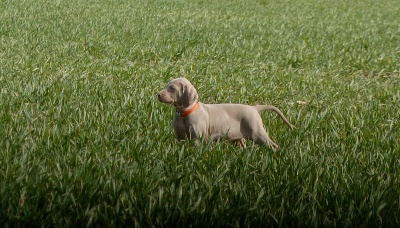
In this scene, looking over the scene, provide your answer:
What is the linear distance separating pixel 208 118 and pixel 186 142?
21 centimetres

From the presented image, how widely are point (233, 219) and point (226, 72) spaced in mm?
5373

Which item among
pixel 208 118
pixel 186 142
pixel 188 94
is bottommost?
pixel 186 142

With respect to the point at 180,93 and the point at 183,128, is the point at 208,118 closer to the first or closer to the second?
the point at 183,128

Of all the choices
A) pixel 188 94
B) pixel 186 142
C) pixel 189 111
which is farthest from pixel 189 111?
pixel 186 142

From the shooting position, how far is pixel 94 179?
3.63m

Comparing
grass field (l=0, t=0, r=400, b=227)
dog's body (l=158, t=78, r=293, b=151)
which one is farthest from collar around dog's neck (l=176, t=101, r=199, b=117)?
grass field (l=0, t=0, r=400, b=227)

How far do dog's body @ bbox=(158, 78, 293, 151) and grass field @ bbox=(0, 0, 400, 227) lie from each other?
0.10 m

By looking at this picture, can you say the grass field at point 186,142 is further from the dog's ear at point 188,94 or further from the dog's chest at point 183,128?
the dog's ear at point 188,94

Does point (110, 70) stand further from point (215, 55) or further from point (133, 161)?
point (133, 161)

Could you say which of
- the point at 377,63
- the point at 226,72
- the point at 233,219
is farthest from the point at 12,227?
the point at 377,63

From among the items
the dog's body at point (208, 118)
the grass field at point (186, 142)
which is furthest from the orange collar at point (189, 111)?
the grass field at point (186, 142)

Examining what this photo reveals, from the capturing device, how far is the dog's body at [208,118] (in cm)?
420

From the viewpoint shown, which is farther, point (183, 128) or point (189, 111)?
point (183, 128)

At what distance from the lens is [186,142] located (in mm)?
4332
